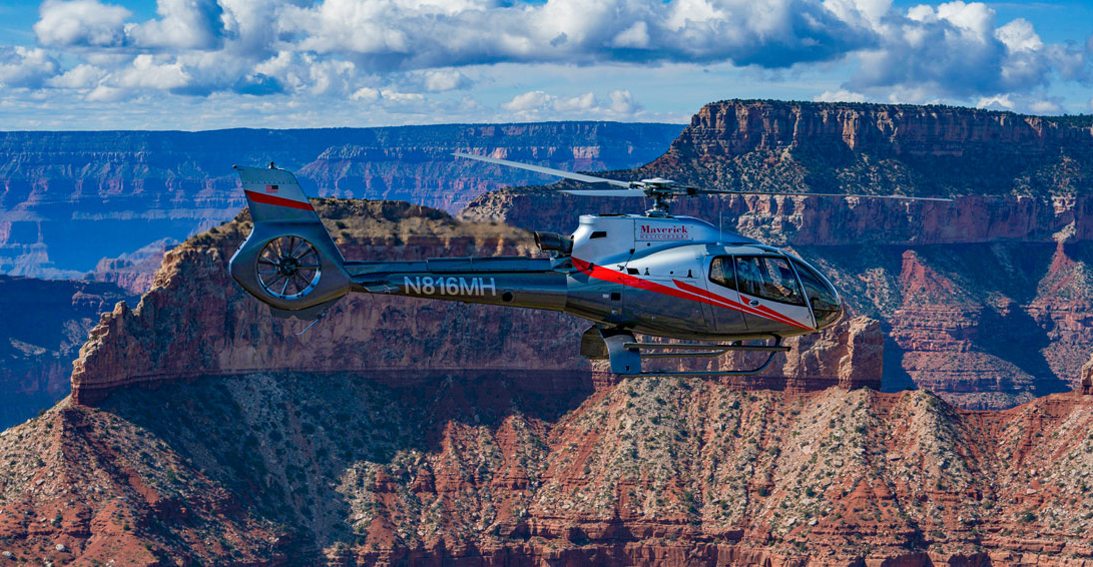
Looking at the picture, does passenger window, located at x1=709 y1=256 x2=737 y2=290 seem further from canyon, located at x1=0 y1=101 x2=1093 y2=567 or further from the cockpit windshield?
canyon, located at x1=0 y1=101 x2=1093 y2=567

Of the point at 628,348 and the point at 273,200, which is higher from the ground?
the point at 273,200

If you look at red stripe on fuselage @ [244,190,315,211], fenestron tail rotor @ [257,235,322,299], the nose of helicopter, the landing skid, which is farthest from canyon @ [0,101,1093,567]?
the nose of helicopter

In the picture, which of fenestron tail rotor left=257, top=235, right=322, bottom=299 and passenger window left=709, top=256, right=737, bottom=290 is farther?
passenger window left=709, top=256, right=737, bottom=290

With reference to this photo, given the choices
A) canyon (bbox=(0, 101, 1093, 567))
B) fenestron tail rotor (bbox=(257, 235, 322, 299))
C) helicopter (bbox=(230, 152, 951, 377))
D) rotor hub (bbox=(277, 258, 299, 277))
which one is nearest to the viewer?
fenestron tail rotor (bbox=(257, 235, 322, 299))

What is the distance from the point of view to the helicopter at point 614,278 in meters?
63.8

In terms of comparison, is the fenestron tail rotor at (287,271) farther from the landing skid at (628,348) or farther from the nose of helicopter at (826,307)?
the nose of helicopter at (826,307)

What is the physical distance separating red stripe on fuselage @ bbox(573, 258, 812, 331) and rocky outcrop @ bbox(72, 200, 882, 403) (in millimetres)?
53901

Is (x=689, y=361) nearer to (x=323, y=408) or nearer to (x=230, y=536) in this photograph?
(x=323, y=408)

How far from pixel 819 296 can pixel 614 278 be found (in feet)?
25.7

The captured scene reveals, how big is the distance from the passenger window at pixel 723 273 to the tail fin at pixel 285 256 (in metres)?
13.7

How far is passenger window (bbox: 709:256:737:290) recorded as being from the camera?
6384 centimetres

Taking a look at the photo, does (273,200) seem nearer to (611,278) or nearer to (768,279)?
(611,278)

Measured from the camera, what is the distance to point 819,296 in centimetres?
6481

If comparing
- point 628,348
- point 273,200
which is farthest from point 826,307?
point 273,200
